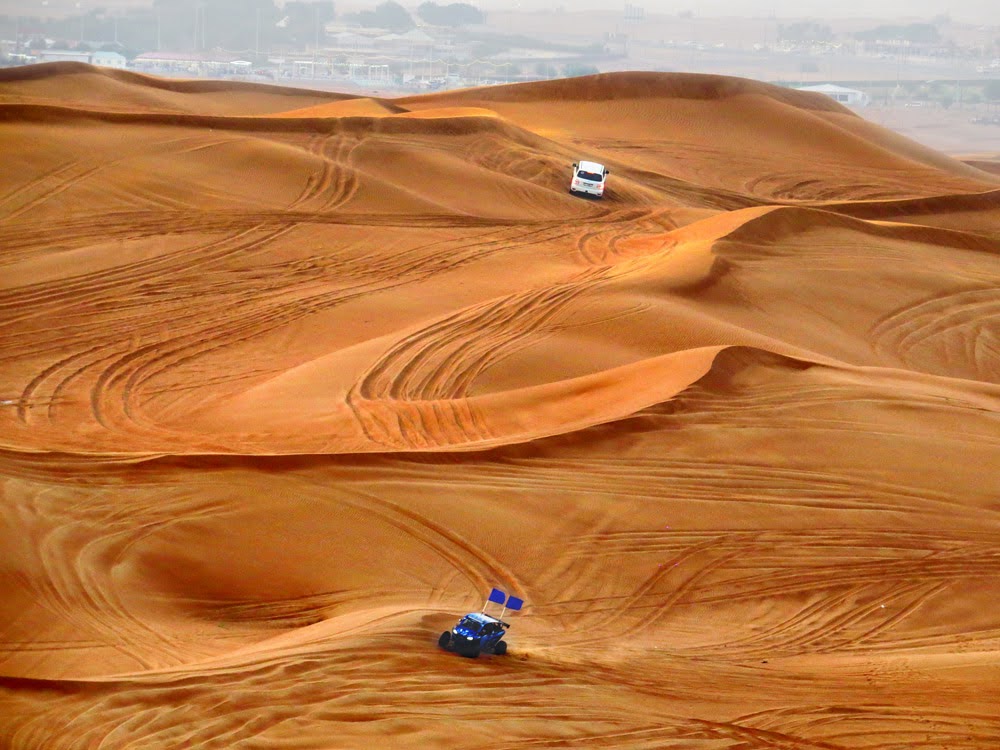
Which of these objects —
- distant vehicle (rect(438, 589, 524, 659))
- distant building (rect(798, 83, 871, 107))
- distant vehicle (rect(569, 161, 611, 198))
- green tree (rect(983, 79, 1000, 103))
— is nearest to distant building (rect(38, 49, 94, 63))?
distant vehicle (rect(569, 161, 611, 198))

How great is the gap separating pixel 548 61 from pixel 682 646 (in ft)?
274

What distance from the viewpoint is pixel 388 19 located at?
101312 mm

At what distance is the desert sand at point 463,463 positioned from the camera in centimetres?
784

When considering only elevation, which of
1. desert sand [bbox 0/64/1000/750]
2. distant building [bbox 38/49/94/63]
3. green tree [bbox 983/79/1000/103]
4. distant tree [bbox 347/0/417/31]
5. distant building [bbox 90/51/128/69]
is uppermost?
distant tree [bbox 347/0/417/31]

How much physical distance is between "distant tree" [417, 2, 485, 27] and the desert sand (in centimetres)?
8614

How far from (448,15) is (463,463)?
10399cm


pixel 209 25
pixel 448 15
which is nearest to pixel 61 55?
pixel 209 25

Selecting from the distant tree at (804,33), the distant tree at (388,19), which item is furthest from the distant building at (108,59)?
the distant tree at (804,33)

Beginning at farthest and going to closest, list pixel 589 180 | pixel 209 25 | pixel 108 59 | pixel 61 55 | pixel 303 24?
pixel 303 24 < pixel 209 25 < pixel 108 59 < pixel 61 55 < pixel 589 180

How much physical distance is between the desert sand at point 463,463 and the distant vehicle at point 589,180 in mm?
2638

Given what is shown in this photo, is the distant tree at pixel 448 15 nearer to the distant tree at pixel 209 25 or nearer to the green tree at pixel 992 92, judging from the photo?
the distant tree at pixel 209 25

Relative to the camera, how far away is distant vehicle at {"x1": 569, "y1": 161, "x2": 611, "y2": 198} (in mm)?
28766

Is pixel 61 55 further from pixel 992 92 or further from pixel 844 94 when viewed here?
pixel 992 92

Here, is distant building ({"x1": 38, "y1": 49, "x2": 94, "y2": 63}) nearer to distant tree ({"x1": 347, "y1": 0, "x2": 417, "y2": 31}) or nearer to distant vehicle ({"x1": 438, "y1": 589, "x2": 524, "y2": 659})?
distant vehicle ({"x1": 438, "y1": 589, "x2": 524, "y2": 659})
